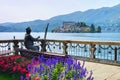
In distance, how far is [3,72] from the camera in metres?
9.93

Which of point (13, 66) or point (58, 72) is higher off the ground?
point (58, 72)

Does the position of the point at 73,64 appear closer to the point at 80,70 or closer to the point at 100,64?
the point at 80,70

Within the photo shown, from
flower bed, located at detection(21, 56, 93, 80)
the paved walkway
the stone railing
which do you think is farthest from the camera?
the stone railing

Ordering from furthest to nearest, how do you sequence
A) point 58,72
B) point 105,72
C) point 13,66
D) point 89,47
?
1. point 89,47
2. point 105,72
3. point 13,66
4. point 58,72

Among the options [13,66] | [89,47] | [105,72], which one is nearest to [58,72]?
[13,66]

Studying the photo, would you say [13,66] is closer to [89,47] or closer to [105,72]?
[105,72]

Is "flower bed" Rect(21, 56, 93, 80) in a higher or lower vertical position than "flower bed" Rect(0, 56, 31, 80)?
higher

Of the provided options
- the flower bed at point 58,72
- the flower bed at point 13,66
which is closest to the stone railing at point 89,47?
the flower bed at point 13,66

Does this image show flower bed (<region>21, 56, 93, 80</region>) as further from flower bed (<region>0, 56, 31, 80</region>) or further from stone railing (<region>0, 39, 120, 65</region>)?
stone railing (<region>0, 39, 120, 65</region>)

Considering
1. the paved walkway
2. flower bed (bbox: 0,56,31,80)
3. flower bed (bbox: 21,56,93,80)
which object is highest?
flower bed (bbox: 21,56,93,80)

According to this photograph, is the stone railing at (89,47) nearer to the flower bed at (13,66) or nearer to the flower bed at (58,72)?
the flower bed at (13,66)

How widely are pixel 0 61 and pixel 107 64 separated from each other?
5.10 metres

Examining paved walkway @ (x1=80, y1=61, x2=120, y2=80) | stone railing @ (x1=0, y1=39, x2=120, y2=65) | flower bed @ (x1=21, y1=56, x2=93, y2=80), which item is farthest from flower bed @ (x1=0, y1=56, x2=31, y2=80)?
flower bed @ (x1=21, y1=56, x2=93, y2=80)

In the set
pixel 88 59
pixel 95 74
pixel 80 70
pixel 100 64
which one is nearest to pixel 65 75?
pixel 80 70
